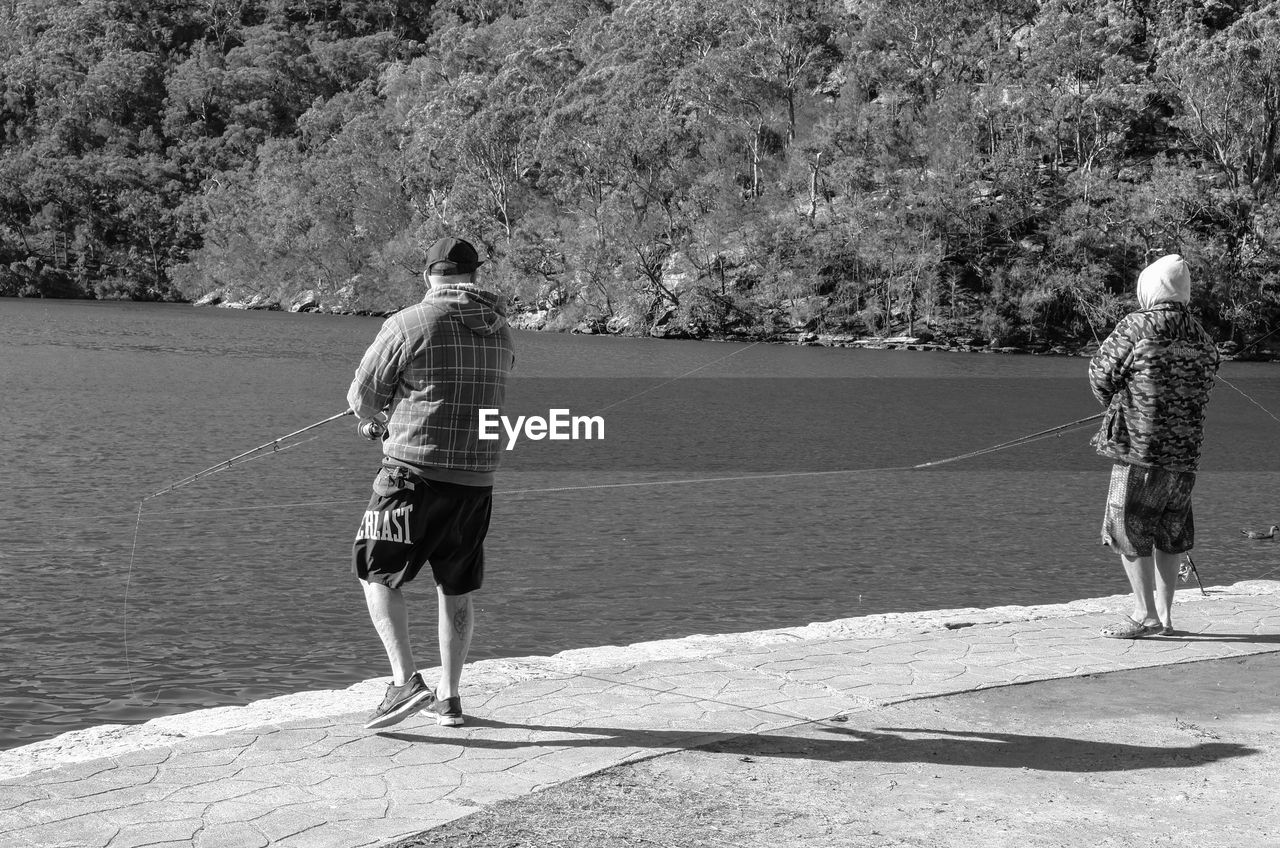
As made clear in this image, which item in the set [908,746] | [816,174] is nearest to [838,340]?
[816,174]

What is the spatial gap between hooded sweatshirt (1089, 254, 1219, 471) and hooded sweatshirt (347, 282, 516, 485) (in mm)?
3174

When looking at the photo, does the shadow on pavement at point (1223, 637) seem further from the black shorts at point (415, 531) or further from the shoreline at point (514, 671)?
the black shorts at point (415, 531)

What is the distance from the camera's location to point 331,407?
90.9 ft

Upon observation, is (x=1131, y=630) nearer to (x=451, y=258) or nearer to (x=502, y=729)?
(x=502, y=729)


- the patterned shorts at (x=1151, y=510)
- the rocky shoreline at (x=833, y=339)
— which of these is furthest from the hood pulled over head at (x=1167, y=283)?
the rocky shoreline at (x=833, y=339)

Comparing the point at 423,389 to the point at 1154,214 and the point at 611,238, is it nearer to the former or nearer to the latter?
the point at 1154,214

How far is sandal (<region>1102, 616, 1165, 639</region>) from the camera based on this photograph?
6574mm

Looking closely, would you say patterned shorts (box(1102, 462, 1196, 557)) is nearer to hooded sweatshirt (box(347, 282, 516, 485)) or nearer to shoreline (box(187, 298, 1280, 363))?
hooded sweatshirt (box(347, 282, 516, 485))

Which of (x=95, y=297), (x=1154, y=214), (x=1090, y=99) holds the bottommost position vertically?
(x=95, y=297)

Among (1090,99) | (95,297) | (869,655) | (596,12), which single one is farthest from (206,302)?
(869,655)

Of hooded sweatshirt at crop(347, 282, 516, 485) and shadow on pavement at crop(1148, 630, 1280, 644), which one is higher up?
hooded sweatshirt at crop(347, 282, 516, 485)

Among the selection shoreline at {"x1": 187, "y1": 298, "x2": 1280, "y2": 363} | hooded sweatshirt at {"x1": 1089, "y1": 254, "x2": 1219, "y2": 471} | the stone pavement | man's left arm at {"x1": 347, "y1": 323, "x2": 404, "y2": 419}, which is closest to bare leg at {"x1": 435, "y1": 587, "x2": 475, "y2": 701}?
the stone pavement

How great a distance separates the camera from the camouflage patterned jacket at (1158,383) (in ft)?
21.2

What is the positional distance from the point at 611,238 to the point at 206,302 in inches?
1995
